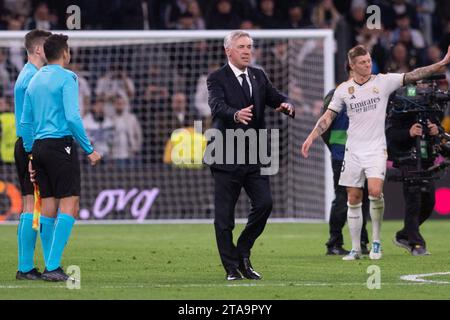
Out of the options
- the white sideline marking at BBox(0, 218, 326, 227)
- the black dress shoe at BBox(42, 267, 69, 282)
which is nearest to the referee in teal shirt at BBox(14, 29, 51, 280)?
the black dress shoe at BBox(42, 267, 69, 282)

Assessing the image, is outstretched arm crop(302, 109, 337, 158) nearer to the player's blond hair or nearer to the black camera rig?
the player's blond hair

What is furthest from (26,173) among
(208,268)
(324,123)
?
(324,123)

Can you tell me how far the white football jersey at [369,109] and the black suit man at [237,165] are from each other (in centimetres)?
192

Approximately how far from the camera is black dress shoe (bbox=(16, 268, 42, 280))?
11.3 m

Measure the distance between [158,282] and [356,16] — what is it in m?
13.3

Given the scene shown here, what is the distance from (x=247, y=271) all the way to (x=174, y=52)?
1191 cm

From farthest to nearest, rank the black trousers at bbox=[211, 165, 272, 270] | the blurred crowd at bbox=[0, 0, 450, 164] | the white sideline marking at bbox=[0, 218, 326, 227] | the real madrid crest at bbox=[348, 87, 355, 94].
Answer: the blurred crowd at bbox=[0, 0, 450, 164]
the white sideline marking at bbox=[0, 218, 326, 227]
the real madrid crest at bbox=[348, 87, 355, 94]
the black trousers at bbox=[211, 165, 272, 270]

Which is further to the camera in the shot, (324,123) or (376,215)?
(376,215)

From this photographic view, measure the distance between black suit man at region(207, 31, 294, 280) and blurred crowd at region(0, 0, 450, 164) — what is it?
30.7ft

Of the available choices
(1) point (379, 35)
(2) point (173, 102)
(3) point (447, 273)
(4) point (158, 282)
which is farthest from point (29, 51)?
(1) point (379, 35)

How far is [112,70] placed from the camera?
2252cm

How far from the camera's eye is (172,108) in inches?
864

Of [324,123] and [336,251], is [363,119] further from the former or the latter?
[336,251]

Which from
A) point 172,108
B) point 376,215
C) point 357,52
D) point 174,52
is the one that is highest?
point 357,52
